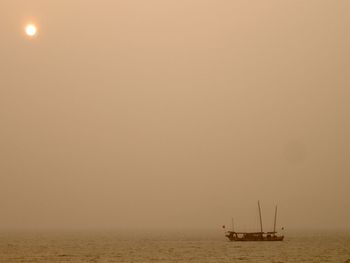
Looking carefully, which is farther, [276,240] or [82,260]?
[276,240]

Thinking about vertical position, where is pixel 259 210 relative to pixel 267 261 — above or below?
above

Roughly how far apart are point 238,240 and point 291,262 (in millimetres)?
76892

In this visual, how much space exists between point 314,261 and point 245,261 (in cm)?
1161

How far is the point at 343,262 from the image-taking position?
8750 centimetres

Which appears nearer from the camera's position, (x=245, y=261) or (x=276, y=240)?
(x=245, y=261)

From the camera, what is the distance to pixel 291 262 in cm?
8800

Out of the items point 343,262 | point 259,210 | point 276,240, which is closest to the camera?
point 343,262

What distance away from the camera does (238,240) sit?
164000 millimetres

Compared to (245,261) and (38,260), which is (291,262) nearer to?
(245,261)

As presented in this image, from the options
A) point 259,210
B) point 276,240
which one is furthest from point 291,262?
point 259,210

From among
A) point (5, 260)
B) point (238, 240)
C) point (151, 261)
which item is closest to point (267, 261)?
point (151, 261)

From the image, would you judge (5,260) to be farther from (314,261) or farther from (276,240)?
(276,240)

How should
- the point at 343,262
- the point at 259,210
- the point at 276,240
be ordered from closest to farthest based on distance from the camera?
the point at 343,262, the point at 276,240, the point at 259,210

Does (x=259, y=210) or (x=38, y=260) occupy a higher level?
(x=259, y=210)
